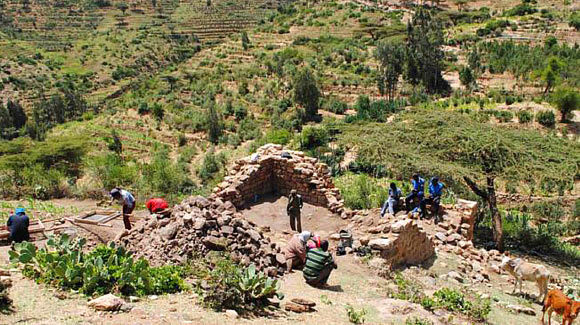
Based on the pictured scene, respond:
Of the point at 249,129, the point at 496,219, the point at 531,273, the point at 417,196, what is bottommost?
the point at 249,129

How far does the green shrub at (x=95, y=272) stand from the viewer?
6625 mm

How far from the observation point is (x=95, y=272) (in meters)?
6.63

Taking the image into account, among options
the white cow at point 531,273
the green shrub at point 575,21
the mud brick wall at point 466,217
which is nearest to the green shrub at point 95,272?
the white cow at point 531,273

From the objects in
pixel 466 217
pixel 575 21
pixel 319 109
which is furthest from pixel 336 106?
pixel 575 21

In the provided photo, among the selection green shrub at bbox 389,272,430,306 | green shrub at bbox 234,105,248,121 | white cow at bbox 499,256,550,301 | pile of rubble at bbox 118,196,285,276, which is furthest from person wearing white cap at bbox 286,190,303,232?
green shrub at bbox 234,105,248,121

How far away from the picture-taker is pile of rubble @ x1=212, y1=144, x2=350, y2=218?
1432 centimetres

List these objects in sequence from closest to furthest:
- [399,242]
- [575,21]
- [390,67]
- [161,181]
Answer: [399,242] → [161,181] → [390,67] → [575,21]

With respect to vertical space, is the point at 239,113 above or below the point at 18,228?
below

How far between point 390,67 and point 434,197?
1082 inches

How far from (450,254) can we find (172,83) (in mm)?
47576

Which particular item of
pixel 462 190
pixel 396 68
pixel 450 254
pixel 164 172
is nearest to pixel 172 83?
pixel 396 68

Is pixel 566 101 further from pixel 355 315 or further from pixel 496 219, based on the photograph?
pixel 355 315

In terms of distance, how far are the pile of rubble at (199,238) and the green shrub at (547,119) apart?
25797 millimetres

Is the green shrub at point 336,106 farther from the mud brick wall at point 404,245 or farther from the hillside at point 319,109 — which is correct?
the mud brick wall at point 404,245
